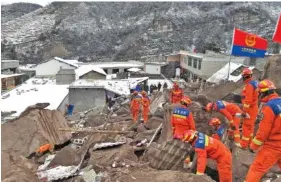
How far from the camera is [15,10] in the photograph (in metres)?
101

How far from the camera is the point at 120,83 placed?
2919 centimetres

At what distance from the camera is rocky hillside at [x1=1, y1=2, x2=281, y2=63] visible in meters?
71.1

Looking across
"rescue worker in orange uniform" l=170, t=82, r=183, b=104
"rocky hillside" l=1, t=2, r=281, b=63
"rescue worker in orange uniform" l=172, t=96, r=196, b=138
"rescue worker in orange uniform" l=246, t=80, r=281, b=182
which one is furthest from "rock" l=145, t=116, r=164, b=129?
"rocky hillside" l=1, t=2, r=281, b=63

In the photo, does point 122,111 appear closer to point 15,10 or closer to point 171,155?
point 171,155

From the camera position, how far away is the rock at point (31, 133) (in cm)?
1095

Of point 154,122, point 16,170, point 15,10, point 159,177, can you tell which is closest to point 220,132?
point 159,177

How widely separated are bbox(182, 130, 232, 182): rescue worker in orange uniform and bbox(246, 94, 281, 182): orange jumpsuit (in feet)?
2.68

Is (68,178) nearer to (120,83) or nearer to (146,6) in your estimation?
(120,83)

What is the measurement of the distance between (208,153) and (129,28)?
77996 millimetres

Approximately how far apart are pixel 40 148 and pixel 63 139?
1.26 meters

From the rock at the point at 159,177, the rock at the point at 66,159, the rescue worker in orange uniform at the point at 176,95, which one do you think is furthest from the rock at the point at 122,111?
the rock at the point at 159,177

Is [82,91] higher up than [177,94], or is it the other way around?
[177,94]

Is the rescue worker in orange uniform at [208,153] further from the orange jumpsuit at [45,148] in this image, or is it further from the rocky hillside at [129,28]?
the rocky hillside at [129,28]

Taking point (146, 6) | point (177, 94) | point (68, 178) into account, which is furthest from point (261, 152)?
point (146, 6)
